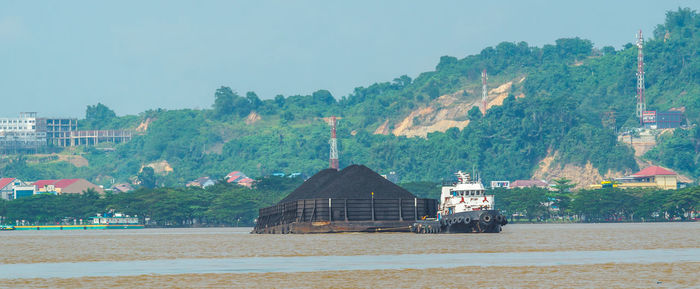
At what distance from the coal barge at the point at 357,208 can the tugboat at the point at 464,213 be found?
25.1 ft

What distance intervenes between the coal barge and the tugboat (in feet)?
25.1

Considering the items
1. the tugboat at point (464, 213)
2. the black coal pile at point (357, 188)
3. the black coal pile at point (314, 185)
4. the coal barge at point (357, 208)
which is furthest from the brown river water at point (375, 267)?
the black coal pile at point (314, 185)

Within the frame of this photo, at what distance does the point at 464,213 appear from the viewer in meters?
113

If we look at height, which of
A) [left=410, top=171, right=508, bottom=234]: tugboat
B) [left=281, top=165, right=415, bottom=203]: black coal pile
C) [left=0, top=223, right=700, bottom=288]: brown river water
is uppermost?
[left=281, top=165, right=415, bottom=203]: black coal pile

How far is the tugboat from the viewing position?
366ft

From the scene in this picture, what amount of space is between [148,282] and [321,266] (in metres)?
12.0

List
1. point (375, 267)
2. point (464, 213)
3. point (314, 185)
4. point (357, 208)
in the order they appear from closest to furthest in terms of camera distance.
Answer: point (375, 267) < point (464, 213) < point (357, 208) < point (314, 185)

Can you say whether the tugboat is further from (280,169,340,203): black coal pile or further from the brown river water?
the brown river water

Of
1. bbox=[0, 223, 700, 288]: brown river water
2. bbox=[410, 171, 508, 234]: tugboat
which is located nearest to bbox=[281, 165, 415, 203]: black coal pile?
bbox=[410, 171, 508, 234]: tugboat

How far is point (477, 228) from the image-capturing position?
11231 centimetres

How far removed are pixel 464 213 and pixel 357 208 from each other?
1913 cm

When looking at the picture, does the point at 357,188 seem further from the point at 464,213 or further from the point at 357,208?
the point at 464,213

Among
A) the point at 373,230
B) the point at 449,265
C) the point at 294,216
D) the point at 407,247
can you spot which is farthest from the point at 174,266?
the point at 294,216

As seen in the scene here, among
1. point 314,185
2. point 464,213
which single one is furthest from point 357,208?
point 464,213
